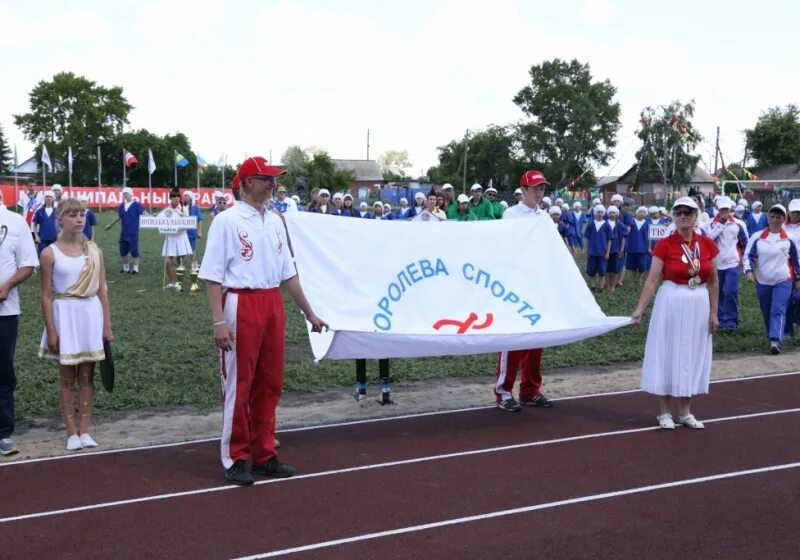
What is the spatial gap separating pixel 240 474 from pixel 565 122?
277ft

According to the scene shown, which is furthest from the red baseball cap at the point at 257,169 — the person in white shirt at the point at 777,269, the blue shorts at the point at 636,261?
the blue shorts at the point at 636,261

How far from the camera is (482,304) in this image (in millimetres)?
8781

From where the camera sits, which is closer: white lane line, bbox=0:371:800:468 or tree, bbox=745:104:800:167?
white lane line, bbox=0:371:800:468

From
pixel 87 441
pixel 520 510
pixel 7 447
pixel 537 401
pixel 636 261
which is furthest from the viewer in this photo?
pixel 636 261

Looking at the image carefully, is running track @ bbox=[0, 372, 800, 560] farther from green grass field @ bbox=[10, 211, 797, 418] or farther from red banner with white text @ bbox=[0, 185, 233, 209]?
red banner with white text @ bbox=[0, 185, 233, 209]

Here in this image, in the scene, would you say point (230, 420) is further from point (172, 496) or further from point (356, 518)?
point (356, 518)

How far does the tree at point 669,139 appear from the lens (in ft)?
185

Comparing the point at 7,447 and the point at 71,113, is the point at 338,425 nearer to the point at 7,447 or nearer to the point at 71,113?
the point at 7,447

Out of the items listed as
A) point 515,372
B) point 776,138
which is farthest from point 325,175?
point 515,372

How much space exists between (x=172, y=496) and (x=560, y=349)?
25.0 feet

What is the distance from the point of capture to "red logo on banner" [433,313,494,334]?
8516 mm

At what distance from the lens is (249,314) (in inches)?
265

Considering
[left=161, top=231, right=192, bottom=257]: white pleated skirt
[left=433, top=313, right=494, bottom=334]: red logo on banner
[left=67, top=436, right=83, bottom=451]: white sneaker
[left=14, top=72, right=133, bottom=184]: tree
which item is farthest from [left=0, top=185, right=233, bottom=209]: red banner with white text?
[left=67, top=436, right=83, bottom=451]: white sneaker

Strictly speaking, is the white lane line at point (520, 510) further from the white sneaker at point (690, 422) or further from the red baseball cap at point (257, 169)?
the red baseball cap at point (257, 169)
